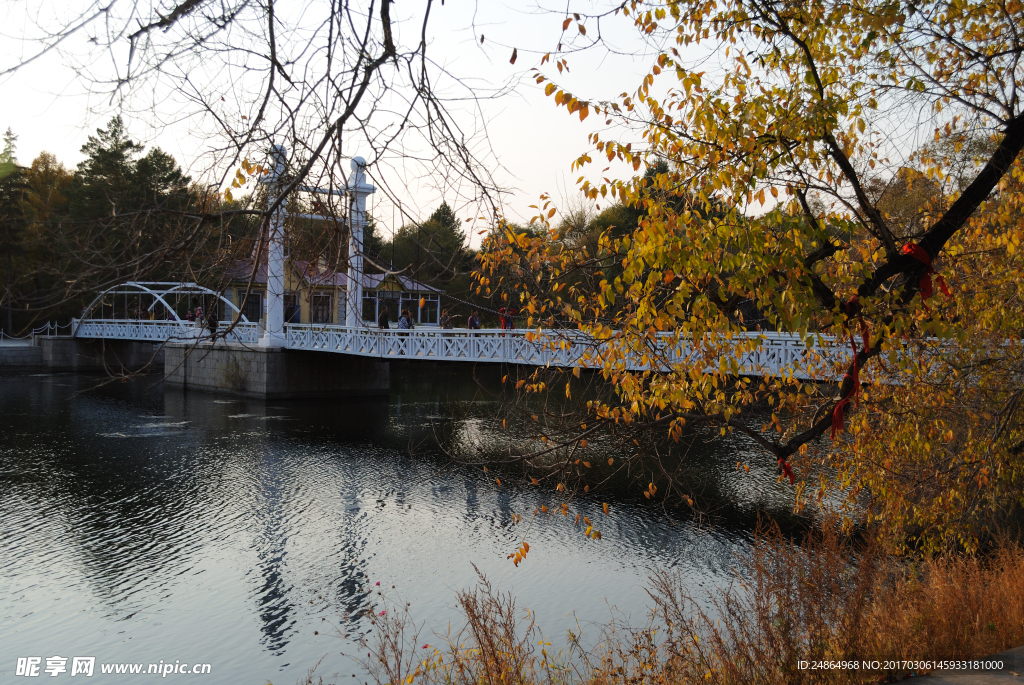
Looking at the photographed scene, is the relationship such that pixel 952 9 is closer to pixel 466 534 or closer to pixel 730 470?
pixel 466 534

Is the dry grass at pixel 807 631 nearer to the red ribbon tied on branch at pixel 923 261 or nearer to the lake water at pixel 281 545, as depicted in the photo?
the lake water at pixel 281 545

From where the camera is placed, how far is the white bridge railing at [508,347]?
196 inches

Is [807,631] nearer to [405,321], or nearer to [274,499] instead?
[274,499]

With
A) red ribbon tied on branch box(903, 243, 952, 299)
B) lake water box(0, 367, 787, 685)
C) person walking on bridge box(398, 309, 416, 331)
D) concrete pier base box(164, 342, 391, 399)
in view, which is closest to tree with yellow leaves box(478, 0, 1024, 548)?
red ribbon tied on branch box(903, 243, 952, 299)

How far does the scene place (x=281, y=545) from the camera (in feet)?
37.1

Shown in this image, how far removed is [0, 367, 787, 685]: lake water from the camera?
27.2 ft

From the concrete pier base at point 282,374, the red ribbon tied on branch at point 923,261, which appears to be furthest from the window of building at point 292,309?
the red ribbon tied on branch at point 923,261

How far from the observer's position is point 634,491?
14.4 metres

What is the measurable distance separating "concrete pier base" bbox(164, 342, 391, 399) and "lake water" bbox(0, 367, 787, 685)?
30.7 ft

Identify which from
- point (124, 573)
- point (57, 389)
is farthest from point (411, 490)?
point (57, 389)

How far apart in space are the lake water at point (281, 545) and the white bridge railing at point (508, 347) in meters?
1.69

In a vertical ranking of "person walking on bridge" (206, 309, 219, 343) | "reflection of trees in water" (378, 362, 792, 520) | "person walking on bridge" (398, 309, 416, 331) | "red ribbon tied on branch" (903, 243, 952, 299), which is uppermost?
"person walking on bridge" (398, 309, 416, 331)

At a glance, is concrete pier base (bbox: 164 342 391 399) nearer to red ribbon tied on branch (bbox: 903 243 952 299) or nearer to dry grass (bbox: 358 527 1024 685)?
dry grass (bbox: 358 527 1024 685)

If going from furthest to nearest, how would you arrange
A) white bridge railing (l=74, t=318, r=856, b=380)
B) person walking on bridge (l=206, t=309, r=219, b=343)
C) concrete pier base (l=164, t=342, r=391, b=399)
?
concrete pier base (l=164, t=342, r=391, b=399), white bridge railing (l=74, t=318, r=856, b=380), person walking on bridge (l=206, t=309, r=219, b=343)
